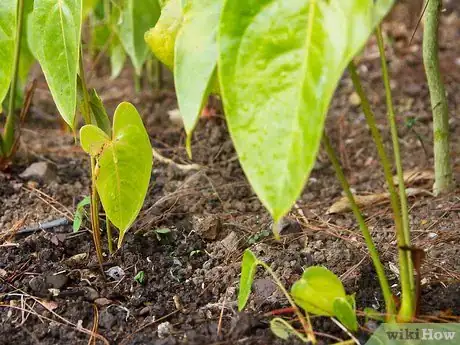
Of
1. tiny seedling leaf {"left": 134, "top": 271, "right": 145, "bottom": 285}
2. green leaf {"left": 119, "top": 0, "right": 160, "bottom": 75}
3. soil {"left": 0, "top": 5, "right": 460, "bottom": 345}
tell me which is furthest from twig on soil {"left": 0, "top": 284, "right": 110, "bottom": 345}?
green leaf {"left": 119, "top": 0, "right": 160, "bottom": 75}

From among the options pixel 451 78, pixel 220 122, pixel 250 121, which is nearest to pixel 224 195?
pixel 220 122

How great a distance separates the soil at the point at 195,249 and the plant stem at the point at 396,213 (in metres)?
0.04

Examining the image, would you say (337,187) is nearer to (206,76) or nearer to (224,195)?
(224,195)

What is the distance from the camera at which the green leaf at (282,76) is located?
73cm

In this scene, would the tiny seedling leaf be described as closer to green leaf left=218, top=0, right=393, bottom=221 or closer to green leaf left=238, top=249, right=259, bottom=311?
green leaf left=238, top=249, right=259, bottom=311

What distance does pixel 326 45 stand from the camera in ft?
2.46

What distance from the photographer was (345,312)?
3.03ft

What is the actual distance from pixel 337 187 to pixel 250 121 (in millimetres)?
915

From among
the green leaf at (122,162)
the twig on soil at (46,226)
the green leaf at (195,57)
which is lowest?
the twig on soil at (46,226)

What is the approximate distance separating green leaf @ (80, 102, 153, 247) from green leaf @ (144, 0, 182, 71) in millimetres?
100

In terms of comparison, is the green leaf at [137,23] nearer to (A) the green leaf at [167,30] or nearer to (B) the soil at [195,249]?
(B) the soil at [195,249]

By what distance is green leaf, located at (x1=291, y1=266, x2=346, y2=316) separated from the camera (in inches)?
36.5

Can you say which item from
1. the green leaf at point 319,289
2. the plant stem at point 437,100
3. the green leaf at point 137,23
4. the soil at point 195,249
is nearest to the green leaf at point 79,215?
the soil at point 195,249

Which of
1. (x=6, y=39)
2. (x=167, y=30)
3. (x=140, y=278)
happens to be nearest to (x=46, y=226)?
(x=140, y=278)
